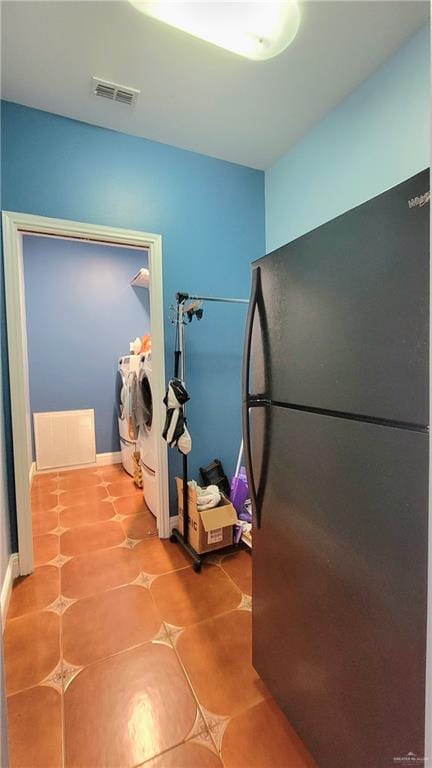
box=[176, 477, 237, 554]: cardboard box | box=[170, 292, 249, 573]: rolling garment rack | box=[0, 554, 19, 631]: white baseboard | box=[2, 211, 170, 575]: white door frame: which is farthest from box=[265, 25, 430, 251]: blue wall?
box=[0, 554, 19, 631]: white baseboard

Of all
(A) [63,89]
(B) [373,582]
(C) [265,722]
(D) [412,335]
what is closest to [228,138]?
(A) [63,89]

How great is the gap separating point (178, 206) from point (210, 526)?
227cm

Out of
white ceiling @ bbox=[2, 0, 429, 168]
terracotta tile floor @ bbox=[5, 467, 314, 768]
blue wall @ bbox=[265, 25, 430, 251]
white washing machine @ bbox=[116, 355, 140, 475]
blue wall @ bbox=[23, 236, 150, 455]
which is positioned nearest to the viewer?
terracotta tile floor @ bbox=[5, 467, 314, 768]

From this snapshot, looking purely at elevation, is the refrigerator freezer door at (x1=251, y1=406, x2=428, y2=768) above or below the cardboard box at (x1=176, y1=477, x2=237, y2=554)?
above

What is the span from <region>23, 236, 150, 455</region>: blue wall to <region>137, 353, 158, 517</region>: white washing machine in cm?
156

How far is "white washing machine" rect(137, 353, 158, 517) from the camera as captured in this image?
8.64 ft

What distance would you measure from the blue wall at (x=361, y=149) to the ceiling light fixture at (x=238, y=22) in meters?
0.59

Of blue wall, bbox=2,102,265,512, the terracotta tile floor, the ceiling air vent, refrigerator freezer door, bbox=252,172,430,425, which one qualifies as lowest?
the terracotta tile floor

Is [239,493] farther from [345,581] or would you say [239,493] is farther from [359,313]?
[359,313]

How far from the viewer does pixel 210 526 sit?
7.07 feet

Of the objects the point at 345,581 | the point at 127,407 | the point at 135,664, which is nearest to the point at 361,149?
the point at 345,581

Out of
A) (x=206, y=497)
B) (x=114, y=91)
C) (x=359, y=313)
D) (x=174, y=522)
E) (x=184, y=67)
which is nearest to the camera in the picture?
(x=359, y=313)

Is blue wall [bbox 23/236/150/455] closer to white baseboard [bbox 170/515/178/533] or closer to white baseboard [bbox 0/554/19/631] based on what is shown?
A: white baseboard [bbox 170/515/178/533]

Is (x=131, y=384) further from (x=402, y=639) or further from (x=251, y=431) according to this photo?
(x=402, y=639)
